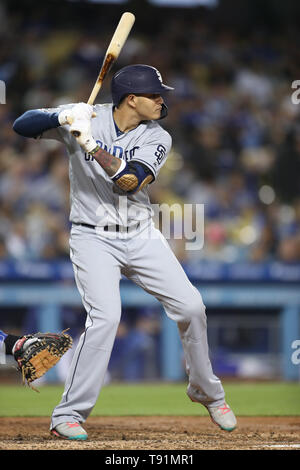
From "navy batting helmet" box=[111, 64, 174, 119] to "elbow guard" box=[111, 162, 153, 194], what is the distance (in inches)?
18.3

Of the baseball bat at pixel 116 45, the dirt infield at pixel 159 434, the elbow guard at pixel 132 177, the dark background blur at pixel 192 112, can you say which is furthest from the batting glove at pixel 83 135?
the dark background blur at pixel 192 112

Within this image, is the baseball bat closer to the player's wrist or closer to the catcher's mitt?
the player's wrist

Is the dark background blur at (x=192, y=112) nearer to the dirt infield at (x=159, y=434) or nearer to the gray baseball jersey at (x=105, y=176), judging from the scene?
the dirt infield at (x=159, y=434)

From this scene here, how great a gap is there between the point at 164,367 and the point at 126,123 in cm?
490

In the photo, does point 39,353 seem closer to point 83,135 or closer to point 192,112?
point 83,135

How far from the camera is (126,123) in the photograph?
13.6 ft

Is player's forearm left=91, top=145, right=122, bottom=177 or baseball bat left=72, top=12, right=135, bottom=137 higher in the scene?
baseball bat left=72, top=12, right=135, bottom=137

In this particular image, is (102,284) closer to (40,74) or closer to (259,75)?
(40,74)

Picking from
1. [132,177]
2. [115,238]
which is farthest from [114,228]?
[132,177]

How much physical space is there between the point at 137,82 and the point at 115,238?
0.84 metres

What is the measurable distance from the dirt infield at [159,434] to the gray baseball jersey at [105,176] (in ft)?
3.77

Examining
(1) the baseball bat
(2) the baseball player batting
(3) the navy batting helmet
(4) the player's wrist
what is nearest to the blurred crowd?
(1) the baseball bat

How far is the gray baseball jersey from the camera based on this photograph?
4.02 meters
